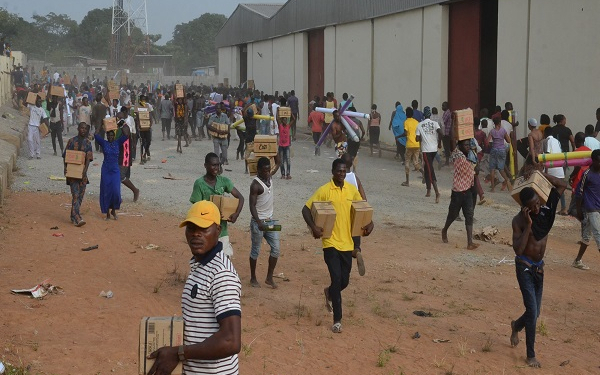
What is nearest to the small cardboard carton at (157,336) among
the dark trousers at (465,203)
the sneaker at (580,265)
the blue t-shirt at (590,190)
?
the blue t-shirt at (590,190)

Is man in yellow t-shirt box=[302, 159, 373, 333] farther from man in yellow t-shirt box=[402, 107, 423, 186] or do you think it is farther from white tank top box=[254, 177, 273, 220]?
man in yellow t-shirt box=[402, 107, 423, 186]

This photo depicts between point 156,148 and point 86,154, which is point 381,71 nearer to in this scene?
point 156,148

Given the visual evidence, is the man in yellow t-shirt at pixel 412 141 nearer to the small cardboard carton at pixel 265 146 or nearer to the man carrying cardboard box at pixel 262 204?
the small cardboard carton at pixel 265 146

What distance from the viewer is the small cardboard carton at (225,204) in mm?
9008

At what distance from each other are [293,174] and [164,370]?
669 inches

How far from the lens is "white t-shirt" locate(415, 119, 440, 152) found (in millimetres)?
16625

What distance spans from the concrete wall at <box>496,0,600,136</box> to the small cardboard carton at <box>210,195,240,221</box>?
11502 millimetres

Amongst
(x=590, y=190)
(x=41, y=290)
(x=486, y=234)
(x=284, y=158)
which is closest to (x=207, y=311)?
(x=41, y=290)

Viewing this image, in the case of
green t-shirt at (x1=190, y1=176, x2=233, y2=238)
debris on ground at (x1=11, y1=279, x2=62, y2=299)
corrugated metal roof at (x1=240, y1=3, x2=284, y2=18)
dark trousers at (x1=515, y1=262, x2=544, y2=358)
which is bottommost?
debris on ground at (x1=11, y1=279, x2=62, y2=299)

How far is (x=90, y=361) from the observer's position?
7703 millimetres

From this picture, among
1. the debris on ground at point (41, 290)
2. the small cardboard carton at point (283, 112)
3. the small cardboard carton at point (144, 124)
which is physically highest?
the small cardboard carton at point (283, 112)

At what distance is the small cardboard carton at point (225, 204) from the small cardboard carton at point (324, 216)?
117 cm

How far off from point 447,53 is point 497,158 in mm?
8203

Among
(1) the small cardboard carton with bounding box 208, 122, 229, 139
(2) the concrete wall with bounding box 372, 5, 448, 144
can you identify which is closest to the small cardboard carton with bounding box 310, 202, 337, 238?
(1) the small cardboard carton with bounding box 208, 122, 229, 139
